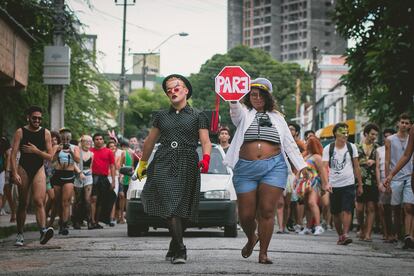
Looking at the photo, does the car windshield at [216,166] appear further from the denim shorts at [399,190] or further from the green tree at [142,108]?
the green tree at [142,108]

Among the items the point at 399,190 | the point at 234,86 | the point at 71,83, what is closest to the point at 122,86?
the point at 71,83

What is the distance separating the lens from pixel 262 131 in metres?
9.95

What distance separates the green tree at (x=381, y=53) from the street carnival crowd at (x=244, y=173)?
8.14 feet

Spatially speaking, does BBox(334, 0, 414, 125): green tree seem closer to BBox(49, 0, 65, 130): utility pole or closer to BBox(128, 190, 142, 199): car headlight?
BBox(49, 0, 65, 130): utility pole

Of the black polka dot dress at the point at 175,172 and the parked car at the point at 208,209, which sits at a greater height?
the black polka dot dress at the point at 175,172

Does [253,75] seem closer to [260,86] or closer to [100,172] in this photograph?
[100,172]

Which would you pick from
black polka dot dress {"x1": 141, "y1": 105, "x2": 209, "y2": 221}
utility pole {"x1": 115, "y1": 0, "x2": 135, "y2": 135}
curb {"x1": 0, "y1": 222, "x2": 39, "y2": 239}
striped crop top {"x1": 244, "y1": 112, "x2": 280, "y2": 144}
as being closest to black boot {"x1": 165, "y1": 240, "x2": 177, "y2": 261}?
black polka dot dress {"x1": 141, "y1": 105, "x2": 209, "y2": 221}

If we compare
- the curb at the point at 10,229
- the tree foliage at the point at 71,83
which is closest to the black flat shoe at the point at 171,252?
the curb at the point at 10,229

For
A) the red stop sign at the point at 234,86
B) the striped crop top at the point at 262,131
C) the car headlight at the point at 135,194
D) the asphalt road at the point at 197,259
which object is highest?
the red stop sign at the point at 234,86

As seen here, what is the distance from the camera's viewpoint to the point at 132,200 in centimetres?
1548

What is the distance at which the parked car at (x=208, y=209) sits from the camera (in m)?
15.2

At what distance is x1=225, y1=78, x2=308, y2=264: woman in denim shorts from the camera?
9.80 metres

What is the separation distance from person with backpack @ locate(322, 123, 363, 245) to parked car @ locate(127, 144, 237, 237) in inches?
64.6

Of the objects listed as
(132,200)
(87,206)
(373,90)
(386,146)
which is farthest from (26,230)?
(373,90)
